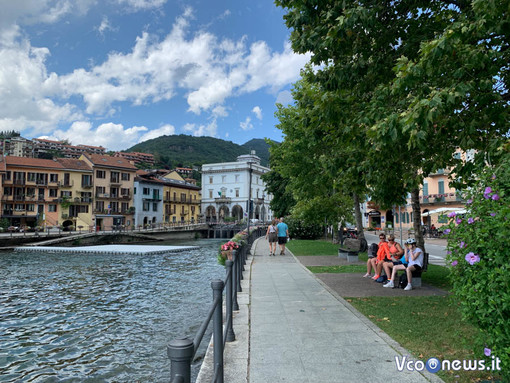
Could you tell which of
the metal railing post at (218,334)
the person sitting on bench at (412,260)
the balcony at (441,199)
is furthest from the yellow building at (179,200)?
the metal railing post at (218,334)

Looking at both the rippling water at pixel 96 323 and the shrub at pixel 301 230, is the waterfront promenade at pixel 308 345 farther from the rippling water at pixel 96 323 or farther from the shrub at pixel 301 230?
the shrub at pixel 301 230

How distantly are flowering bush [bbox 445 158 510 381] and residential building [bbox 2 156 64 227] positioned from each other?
2199 inches

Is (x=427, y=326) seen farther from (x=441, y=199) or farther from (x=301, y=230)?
(x=441, y=199)

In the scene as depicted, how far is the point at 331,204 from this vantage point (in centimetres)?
2405

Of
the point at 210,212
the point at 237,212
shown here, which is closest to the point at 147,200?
the point at 210,212

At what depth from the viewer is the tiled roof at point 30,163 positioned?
1945 inches

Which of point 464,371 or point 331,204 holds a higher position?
point 331,204

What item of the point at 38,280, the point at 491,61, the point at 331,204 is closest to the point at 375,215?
the point at 331,204

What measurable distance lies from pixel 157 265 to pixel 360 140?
16752 millimetres

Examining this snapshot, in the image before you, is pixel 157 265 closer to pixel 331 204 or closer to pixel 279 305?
pixel 331 204

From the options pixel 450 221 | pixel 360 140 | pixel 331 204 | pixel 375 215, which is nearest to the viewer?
pixel 450 221

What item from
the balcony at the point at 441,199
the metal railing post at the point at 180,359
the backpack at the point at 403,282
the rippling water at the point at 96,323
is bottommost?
the rippling water at the point at 96,323

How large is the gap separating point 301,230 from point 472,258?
32.5 meters

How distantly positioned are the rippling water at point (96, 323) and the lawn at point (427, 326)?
136 inches
